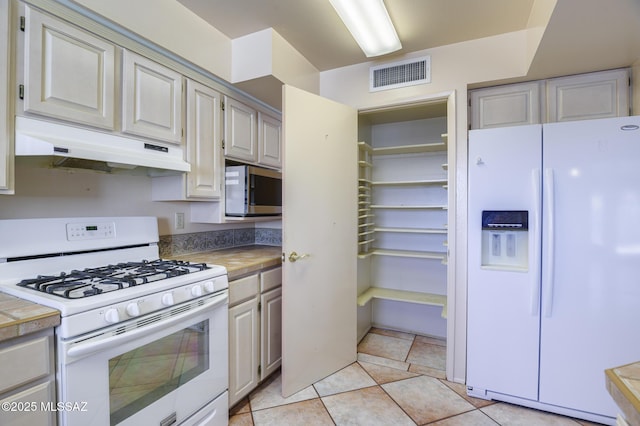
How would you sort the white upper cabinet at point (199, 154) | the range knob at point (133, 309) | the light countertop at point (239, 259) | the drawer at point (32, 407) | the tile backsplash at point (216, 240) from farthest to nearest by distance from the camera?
the tile backsplash at point (216, 240) < the white upper cabinet at point (199, 154) < the light countertop at point (239, 259) < the range knob at point (133, 309) < the drawer at point (32, 407)

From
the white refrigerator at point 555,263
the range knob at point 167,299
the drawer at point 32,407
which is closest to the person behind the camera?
the drawer at point 32,407

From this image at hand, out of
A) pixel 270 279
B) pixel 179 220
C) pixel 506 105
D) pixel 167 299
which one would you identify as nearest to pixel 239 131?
pixel 179 220

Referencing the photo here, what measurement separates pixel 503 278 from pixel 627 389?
1.37 m

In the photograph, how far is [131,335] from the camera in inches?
46.5

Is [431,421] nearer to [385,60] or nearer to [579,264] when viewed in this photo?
[579,264]

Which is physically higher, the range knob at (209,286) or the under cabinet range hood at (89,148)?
the under cabinet range hood at (89,148)

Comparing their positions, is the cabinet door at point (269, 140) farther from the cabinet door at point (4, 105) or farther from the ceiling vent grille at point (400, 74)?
the cabinet door at point (4, 105)

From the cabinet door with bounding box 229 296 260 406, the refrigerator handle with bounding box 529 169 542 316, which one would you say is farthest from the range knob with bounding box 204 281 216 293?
the refrigerator handle with bounding box 529 169 542 316

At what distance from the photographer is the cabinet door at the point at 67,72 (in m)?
1.27

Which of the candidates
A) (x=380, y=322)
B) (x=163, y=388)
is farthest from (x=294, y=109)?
(x=380, y=322)

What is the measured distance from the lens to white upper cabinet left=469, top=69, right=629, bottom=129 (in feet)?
6.48

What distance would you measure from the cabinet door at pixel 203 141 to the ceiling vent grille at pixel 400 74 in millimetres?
1268

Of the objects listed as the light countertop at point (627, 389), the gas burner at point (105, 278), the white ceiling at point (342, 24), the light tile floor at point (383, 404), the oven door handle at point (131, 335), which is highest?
the white ceiling at point (342, 24)

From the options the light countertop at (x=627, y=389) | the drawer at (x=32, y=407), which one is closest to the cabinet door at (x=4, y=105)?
the drawer at (x=32, y=407)
